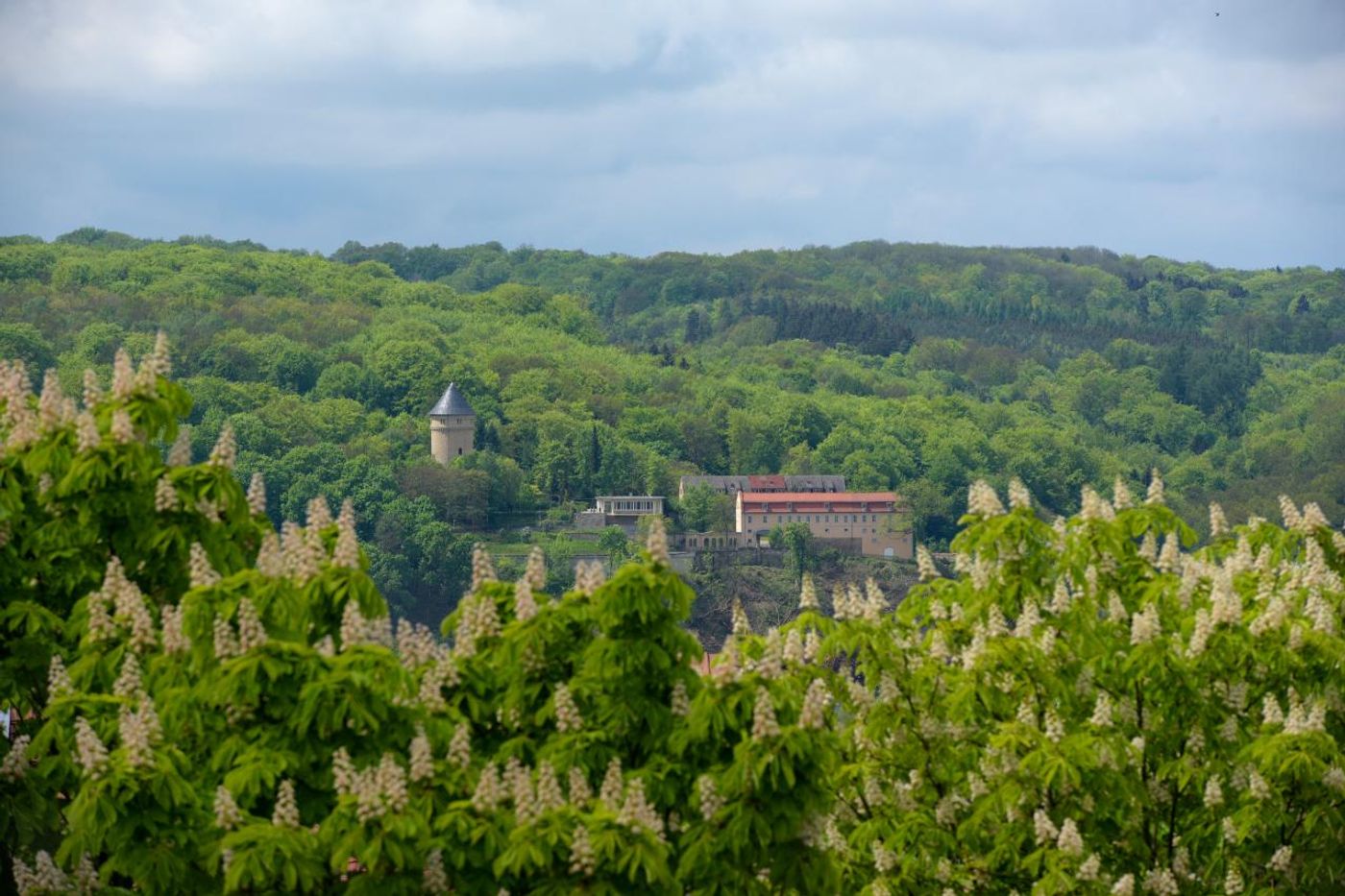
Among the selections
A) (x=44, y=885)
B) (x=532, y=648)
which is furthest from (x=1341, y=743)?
(x=44, y=885)

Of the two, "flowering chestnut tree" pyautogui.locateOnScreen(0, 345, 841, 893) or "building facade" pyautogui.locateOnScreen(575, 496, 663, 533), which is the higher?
"flowering chestnut tree" pyautogui.locateOnScreen(0, 345, 841, 893)

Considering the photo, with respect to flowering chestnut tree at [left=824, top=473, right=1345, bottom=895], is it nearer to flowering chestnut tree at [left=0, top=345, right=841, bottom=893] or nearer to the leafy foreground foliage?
the leafy foreground foliage

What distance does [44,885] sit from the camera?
15000 millimetres

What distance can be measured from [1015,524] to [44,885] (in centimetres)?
854

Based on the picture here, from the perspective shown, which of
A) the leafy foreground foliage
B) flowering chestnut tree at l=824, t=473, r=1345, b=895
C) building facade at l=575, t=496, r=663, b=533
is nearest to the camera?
the leafy foreground foliage

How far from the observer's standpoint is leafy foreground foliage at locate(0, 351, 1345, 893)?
14.6 meters

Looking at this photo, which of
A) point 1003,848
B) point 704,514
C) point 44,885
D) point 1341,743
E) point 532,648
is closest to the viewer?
point 44,885

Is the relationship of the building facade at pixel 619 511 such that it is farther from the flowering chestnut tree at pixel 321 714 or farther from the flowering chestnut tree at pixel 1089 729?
the flowering chestnut tree at pixel 321 714

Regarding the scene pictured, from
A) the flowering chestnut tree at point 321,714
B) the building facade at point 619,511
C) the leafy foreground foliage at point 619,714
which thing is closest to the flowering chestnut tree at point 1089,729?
the leafy foreground foliage at point 619,714

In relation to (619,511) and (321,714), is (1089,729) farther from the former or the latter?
(619,511)

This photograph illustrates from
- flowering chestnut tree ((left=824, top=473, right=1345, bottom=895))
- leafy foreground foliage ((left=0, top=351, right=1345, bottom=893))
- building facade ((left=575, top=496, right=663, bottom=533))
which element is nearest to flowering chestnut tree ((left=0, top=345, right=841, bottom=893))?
leafy foreground foliage ((left=0, top=351, right=1345, bottom=893))

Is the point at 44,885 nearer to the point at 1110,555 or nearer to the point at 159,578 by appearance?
the point at 159,578

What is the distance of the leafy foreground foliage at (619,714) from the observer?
14.6 metres

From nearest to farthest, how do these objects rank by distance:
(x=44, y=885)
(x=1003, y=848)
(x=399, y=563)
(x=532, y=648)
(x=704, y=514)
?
(x=44, y=885)
(x=532, y=648)
(x=1003, y=848)
(x=399, y=563)
(x=704, y=514)
